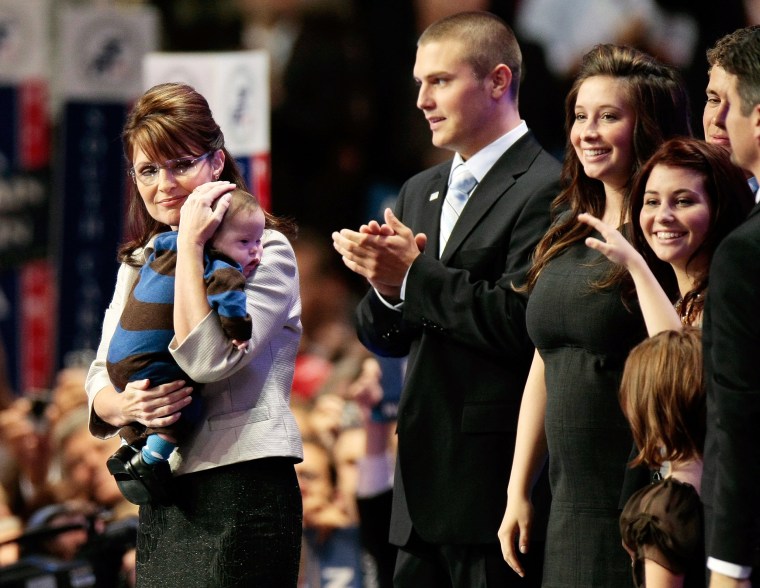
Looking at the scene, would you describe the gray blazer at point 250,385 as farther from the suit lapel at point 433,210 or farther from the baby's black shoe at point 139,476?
the suit lapel at point 433,210

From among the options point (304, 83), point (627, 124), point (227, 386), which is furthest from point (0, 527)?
point (304, 83)

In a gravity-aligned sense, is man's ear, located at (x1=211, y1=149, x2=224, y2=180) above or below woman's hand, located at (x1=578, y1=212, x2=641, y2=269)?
above

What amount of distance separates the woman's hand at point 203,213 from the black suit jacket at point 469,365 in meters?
0.60

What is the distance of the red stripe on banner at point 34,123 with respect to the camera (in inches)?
351

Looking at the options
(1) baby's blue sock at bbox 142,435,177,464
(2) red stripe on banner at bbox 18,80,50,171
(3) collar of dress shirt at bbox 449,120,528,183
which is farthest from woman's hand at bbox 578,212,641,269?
(2) red stripe on banner at bbox 18,80,50,171

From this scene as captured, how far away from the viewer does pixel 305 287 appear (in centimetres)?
812

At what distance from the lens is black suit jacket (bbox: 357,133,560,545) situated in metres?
3.11

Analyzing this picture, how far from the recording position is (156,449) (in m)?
2.67

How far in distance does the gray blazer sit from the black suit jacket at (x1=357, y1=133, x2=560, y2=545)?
0.49 m

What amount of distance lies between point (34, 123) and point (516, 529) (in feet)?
22.1

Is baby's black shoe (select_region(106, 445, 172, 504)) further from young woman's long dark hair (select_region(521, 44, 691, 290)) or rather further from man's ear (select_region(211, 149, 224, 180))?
young woman's long dark hair (select_region(521, 44, 691, 290))

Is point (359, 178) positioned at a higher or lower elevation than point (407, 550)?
higher

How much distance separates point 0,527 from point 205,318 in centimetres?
297

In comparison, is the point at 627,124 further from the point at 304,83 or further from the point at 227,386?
the point at 304,83
